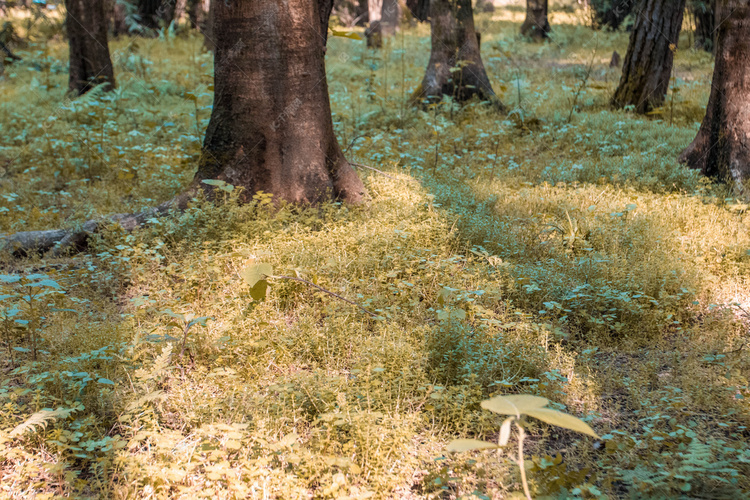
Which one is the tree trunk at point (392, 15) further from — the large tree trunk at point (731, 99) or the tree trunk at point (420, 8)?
the large tree trunk at point (731, 99)

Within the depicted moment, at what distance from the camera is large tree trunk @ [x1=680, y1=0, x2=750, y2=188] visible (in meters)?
6.02

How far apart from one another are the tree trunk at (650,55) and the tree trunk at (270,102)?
638 centimetres

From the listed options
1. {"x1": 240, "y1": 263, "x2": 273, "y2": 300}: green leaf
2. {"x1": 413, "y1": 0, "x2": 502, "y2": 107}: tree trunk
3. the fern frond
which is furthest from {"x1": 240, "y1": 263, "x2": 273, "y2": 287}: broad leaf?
{"x1": 413, "y1": 0, "x2": 502, "y2": 107}: tree trunk

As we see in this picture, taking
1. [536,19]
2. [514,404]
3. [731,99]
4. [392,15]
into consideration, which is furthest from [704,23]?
[514,404]

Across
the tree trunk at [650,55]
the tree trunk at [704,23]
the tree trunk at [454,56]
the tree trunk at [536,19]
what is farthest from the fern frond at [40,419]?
the tree trunk at [536,19]

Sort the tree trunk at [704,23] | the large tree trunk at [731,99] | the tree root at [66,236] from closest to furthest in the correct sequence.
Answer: the tree root at [66,236] < the large tree trunk at [731,99] < the tree trunk at [704,23]

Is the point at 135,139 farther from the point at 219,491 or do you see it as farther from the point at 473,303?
the point at 219,491

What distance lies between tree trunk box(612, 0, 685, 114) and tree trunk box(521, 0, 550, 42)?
1168cm

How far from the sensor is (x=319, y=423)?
2854 mm

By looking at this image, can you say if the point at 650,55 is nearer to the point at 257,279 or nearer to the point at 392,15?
the point at 257,279

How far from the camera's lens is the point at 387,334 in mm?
3482

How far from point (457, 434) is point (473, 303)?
119 centimetres

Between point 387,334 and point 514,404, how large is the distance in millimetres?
1809

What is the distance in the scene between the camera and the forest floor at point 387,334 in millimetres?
2523
